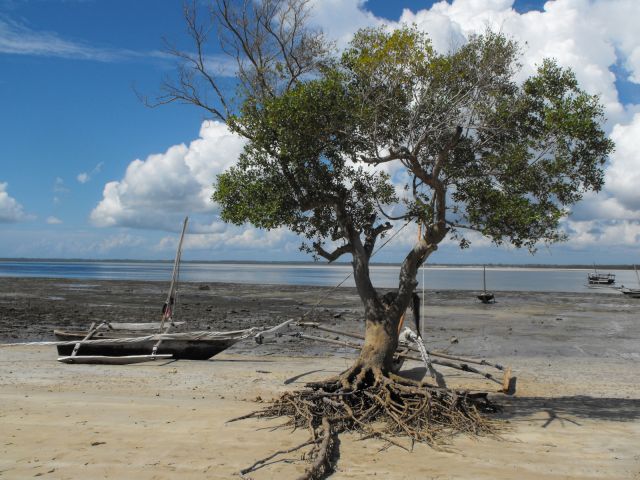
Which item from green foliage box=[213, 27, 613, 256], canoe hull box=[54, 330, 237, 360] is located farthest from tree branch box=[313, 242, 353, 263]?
canoe hull box=[54, 330, 237, 360]

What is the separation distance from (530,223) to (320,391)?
498 cm

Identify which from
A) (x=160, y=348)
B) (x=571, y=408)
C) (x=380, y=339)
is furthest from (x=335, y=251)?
(x=160, y=348)

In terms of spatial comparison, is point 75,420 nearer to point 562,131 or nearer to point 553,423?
point 553,423

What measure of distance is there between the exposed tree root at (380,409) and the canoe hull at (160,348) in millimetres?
6936

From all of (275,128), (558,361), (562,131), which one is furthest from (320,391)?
(558,361)

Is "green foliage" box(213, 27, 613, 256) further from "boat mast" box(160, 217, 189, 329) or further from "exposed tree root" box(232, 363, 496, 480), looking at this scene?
"boat mast" box(160, 217, 189, 329)

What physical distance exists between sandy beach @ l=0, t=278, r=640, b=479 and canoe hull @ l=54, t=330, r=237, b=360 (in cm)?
41

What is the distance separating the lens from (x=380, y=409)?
35.0ft

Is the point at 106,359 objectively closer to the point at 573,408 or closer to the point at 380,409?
the point at 380,409

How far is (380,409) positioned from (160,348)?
31.1ft

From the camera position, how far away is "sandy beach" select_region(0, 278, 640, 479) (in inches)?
322

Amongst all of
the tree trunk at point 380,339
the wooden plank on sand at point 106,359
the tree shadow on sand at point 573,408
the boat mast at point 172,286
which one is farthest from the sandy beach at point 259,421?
the tree trunk at point 380,339

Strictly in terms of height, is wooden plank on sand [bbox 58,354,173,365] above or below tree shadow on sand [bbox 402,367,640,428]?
above

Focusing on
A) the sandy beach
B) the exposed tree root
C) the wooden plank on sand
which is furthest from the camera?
the wooden plank on sand
